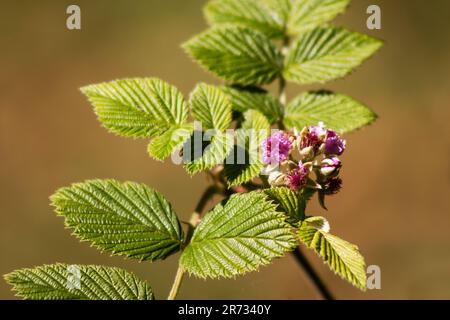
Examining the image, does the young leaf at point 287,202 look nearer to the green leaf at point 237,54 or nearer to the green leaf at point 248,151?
the green leaf at point 248,151

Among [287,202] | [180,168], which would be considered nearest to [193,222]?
[287,202]

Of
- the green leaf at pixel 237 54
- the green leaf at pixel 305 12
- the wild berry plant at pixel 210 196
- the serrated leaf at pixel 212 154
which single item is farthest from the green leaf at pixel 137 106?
the green leaf at pixel 305 12

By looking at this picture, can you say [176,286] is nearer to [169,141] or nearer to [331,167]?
[169,141]

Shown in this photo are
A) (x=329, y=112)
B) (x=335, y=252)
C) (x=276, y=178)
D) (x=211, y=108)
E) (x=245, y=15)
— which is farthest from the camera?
(x=245, y=15)

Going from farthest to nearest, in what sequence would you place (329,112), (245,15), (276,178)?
(245,15), (329,112), (276,178)

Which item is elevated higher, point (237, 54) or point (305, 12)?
point (305, 12)

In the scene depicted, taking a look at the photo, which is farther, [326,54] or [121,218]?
[326,54]

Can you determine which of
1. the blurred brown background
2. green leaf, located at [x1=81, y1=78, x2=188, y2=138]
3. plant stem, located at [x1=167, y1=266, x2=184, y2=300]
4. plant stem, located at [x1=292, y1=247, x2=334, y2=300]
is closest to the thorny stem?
plant stem, located at [x1=292, y1=247, x2=334, y2=300]
